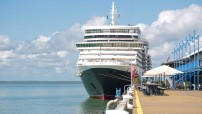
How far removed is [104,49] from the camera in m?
48.4

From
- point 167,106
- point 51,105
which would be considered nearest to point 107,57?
point 51,105

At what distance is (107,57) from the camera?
47.1m

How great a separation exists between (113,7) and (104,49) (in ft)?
42.1

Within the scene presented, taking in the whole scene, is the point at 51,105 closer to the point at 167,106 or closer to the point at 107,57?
the point at 107,57

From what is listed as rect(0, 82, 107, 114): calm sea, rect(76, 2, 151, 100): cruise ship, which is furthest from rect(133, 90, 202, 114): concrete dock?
rect(76, 2, 151, 100): cruise ship

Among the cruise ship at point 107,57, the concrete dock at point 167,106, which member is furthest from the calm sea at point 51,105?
the concrete dock at point 167,106

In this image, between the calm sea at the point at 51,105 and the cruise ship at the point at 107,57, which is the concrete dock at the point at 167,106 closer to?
the calm sea at the point at 51,105

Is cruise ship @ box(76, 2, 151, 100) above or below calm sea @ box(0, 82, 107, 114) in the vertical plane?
above

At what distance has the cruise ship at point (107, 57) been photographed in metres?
44.3

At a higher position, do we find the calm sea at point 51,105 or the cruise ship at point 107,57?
the cruise ship at point 107,57

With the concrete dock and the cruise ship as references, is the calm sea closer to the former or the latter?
the cruise ship

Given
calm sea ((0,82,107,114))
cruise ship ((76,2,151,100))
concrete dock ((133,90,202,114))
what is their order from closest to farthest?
concrete dock ((133,90,202,114))
calm sea ((0,82,107,114))
cruise ship ((76,2,151,100))

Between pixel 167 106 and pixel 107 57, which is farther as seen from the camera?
pixel 107 57

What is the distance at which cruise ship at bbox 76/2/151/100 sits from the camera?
1746 inches
